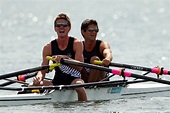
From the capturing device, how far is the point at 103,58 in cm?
1554

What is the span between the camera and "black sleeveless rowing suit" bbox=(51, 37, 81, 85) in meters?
14.6

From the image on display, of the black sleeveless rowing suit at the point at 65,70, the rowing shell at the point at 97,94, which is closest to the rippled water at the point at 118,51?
the rowing shell at the point at 97,94

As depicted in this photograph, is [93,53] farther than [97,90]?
Yes

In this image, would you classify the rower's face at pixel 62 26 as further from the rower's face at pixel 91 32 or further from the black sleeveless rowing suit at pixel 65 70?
the rower's face at pixel 91 32

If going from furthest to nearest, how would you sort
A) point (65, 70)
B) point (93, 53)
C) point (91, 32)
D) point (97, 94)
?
point (93, 53), point (91, 32), point (97, 94), point (65, 70)

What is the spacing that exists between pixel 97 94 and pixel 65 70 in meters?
0.94

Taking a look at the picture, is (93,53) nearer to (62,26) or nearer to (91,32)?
(91,32)

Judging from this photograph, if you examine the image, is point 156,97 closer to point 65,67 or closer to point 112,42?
point 65,67

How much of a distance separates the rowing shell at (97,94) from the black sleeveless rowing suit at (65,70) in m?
0.24

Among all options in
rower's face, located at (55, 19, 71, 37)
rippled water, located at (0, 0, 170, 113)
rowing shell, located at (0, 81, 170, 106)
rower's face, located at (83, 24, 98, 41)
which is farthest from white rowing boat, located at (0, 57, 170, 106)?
rower's face, located at (83, 24, 98, 41)

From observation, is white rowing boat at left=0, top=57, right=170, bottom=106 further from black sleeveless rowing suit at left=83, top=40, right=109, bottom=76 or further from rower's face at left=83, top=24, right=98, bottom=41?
rower's face at left=83, top=24, right=98, bottom=41

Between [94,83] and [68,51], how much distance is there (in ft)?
2.71

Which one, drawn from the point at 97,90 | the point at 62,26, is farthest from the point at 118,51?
the point at 62,26

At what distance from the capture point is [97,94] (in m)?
15.1
